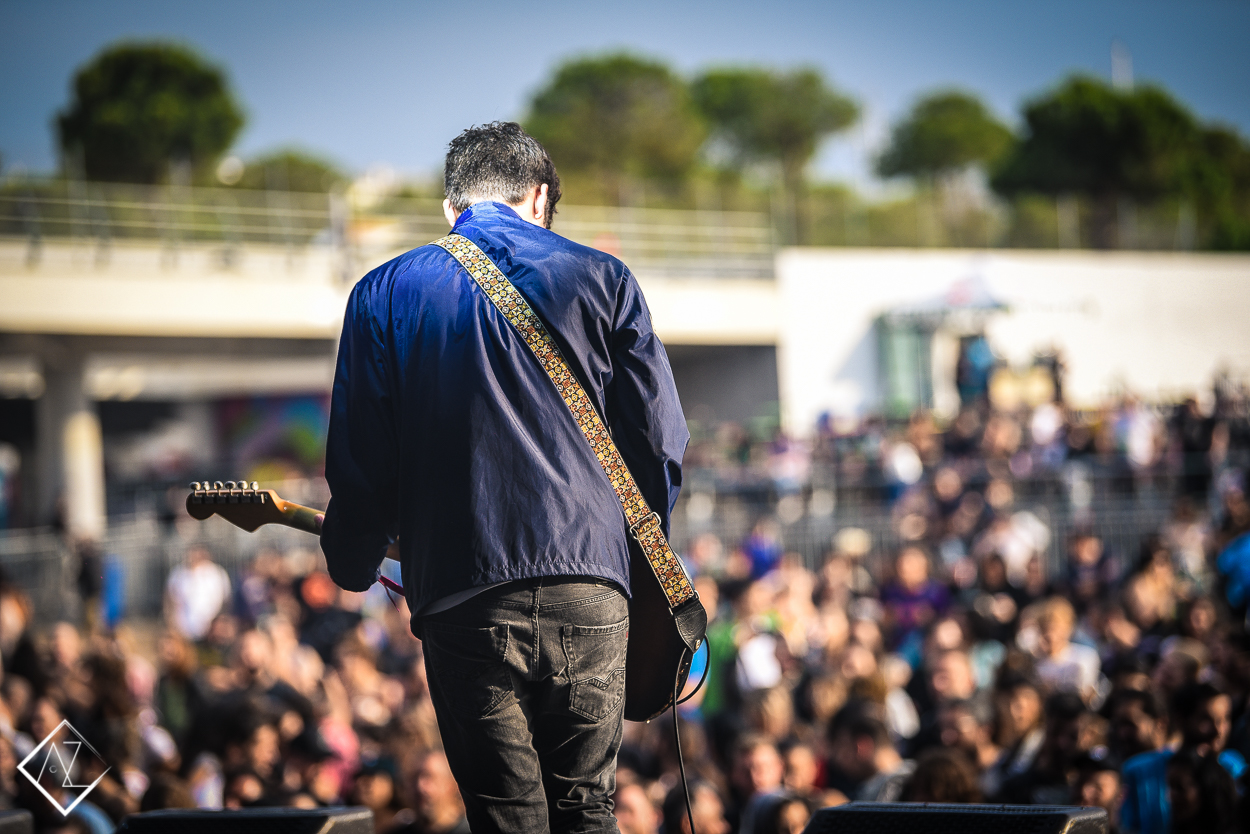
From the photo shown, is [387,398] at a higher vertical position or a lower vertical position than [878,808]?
higher

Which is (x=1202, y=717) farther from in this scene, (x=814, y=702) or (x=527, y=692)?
(x=527, y=692)

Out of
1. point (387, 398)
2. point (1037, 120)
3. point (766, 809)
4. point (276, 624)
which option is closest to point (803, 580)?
point (276, 624)

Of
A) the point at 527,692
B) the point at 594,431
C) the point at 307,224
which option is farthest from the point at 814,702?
the point at 307,224

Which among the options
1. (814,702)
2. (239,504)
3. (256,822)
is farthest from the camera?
(814,702)

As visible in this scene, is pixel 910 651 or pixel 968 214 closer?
pixel 910 651

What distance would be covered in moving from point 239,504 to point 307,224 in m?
23.0

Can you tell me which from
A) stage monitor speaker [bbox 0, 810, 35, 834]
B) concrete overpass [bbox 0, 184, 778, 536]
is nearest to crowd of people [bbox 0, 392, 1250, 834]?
stage monitor speaker [bbox 0, 810, 35, 834]

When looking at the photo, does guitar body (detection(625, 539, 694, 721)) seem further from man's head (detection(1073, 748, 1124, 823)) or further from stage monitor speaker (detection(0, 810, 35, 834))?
man's head (detection(1073, 748, 1124, 823))

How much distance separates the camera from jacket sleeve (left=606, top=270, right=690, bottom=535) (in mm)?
2648

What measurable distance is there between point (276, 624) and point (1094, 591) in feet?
19.0

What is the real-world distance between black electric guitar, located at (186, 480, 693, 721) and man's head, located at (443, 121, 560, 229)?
0.83 metres

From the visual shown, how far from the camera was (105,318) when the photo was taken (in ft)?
70.9

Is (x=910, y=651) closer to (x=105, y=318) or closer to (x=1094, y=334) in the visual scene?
(x=105, y=318)

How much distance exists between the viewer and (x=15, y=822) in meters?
3.43
